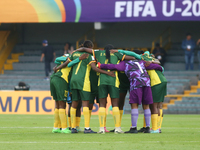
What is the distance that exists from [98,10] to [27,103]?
242 inches

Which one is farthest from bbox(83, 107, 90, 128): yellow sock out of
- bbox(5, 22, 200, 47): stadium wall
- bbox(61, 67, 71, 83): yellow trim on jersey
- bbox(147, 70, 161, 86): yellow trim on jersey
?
bbox(5, 22, 200, 47): stadium wall

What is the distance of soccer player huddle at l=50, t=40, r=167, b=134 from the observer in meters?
9.66

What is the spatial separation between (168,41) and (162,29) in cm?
85

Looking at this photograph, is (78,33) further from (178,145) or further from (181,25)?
(178,145)

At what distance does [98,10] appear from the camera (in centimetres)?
2166

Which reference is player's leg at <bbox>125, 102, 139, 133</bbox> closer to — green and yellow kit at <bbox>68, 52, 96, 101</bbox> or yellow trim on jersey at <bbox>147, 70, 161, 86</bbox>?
yellow trim on jersey at <bbox>147, 70, 161, 86</bbox>

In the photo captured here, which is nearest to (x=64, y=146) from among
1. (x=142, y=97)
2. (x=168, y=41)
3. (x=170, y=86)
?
(x=142, y=97)

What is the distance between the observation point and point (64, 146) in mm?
7473

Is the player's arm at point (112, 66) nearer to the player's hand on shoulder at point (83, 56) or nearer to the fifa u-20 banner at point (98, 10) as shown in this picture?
the player's hand on shoulder at point (83, 56)

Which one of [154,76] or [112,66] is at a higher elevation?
[112,66]

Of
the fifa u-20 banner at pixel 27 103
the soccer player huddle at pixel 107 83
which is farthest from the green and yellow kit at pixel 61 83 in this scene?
the fifa u-20 banner at pixel 27 103

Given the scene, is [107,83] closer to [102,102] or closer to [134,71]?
[102,102]

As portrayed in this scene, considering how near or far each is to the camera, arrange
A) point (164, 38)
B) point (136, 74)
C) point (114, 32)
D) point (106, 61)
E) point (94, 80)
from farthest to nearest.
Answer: point (114, 32) < point (164, 38) < point (94, 80) < point (106, 61) < point (136, 74)

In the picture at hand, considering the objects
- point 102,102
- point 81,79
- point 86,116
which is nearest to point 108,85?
point 102,102
